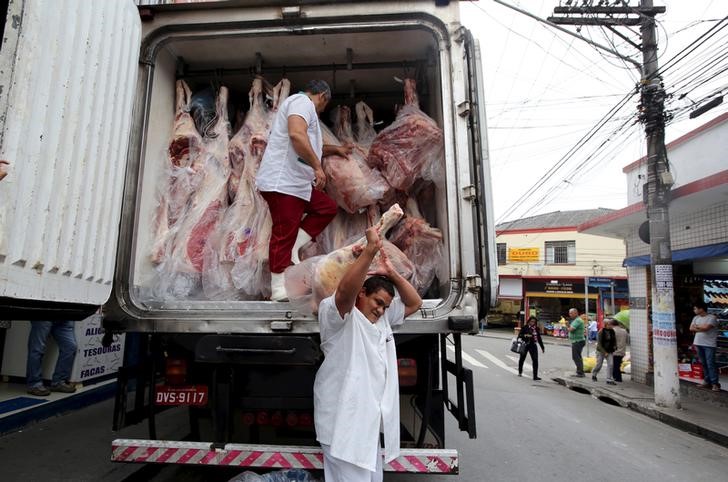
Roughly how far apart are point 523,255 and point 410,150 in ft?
83.2

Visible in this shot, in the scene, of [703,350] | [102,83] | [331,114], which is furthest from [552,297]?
[102,83]

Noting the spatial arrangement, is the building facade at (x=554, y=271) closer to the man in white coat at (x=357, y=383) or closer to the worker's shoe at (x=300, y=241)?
the worker's shoe at (x=300, y=241)

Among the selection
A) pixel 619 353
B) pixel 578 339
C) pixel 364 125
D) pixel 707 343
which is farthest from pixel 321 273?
pixel 578 339

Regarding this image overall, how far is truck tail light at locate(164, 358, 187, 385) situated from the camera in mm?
2521

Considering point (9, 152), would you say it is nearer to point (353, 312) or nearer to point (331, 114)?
point (353, 312)

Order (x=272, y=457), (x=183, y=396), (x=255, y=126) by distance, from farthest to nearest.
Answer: (x=255, y=126) → (x=183, y=396) → (x=272, y=457)

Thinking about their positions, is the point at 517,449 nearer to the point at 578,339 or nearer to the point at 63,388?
the point at 63,388

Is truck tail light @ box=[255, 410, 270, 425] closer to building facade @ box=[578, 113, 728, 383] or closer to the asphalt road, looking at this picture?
the asphalt road

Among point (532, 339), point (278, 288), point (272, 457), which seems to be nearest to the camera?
point (272, 457)

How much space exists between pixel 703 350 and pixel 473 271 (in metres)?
7.89

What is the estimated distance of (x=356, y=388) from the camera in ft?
6.69

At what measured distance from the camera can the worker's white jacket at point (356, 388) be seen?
6.59 ft

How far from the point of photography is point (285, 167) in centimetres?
279

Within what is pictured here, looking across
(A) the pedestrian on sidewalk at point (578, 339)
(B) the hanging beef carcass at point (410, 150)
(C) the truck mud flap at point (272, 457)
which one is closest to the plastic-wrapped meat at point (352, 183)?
(B) the hanging beef carcass at point (410, 150)
